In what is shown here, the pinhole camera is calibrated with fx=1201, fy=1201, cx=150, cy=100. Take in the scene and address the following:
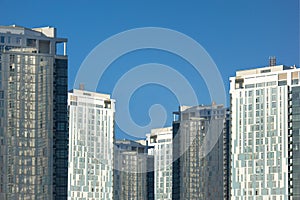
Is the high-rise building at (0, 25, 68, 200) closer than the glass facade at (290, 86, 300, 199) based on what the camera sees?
Yes

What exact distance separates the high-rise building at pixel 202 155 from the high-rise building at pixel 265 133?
8.69 feet

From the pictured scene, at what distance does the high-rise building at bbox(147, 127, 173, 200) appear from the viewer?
188 feet

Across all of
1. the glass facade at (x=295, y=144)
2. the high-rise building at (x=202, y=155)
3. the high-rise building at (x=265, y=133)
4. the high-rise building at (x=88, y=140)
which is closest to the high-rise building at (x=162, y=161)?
the high-rise building at (x=202, y=155)

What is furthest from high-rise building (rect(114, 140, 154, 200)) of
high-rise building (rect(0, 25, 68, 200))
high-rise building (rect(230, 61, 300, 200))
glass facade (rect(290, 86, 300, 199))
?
high-rise building (rect(0, 25, 68, 200))

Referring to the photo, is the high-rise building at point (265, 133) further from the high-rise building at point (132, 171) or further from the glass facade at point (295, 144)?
the high-rise building at point (132, 171)

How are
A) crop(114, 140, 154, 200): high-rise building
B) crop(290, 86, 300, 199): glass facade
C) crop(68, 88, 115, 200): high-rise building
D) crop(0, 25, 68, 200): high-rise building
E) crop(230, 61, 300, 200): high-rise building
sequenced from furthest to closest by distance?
crop(114, 140, 154, 200): high-rise building < crop(68, 88, 115, 200): high-rise building < crop(230, 61, 300, 200): high-rise building < crop(290, 86, 300, 199): glass facade < crop(0, 25, 68, 200): high-rise building

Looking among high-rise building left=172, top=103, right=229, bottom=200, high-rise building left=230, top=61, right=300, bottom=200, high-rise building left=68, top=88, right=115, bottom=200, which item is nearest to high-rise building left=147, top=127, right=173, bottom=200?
high-rise building left=172, top=103, right=229, bottom=200

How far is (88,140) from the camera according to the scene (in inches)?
1925

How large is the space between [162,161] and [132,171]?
257 cm

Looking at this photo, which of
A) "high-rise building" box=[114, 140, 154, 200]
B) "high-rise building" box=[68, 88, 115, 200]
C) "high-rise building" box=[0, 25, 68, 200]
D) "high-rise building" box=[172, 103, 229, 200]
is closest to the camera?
"high-rise building" box=[0, 25, 68, 200]

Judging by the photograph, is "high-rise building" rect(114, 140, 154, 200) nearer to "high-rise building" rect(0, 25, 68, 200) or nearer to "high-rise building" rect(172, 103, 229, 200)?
"high-rise building" rect(172, 103, 229, 200)

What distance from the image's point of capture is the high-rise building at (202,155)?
50.1 metres

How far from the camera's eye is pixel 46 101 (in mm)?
36875

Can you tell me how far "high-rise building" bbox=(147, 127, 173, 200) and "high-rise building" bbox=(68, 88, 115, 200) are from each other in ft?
19.5
